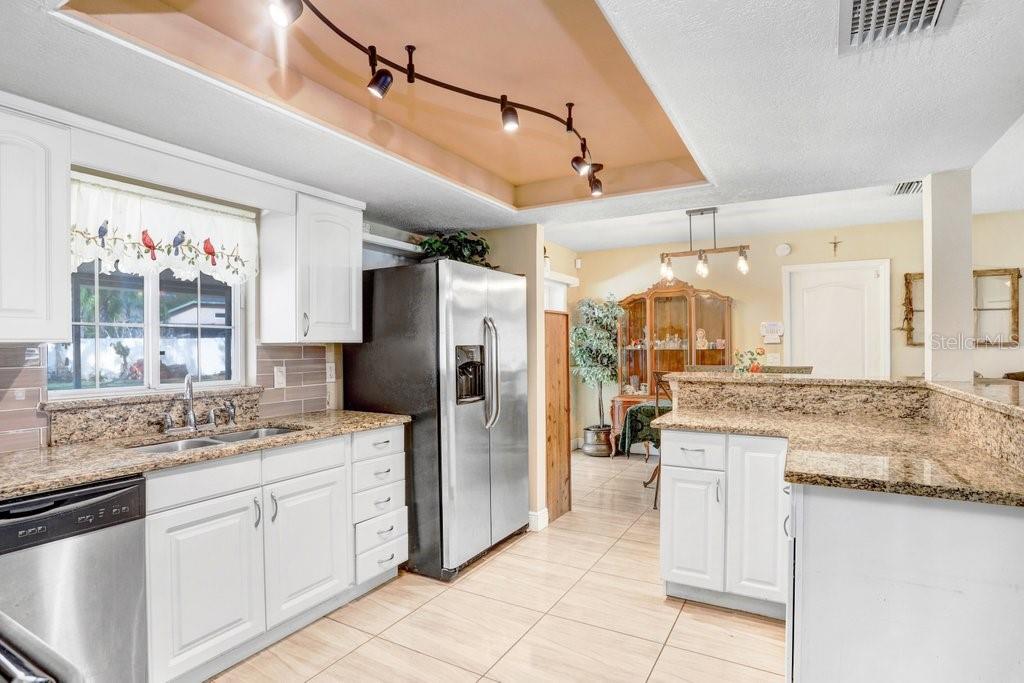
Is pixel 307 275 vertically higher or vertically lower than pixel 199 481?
higher

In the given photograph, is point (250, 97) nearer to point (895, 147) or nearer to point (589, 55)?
point (589, 55)

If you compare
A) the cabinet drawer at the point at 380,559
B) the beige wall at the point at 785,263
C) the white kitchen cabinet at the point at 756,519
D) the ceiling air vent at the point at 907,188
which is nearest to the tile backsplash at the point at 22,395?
the cabinet drawer at the point at 380,559

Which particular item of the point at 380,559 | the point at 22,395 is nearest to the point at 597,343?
the point at 380,559

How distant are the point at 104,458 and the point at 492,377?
6.43 ft

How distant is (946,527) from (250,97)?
2478mm

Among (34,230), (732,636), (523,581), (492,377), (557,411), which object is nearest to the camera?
(34,230)

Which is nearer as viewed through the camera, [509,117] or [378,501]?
[509,117]

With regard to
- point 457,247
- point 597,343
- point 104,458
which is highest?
point 457,247

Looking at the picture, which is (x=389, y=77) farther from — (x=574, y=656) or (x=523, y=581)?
(x=523, y=581)

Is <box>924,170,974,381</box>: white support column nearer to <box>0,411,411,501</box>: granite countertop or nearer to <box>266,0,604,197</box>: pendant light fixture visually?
<box>266,0,604,197</box>: pendant light fixture

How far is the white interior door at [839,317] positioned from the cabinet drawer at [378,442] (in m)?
4.27

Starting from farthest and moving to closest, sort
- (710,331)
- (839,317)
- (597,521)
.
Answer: (710,331) < (839,317) < (597,521)

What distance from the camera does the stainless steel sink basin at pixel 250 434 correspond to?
2592 mm

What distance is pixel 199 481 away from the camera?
208 cm
